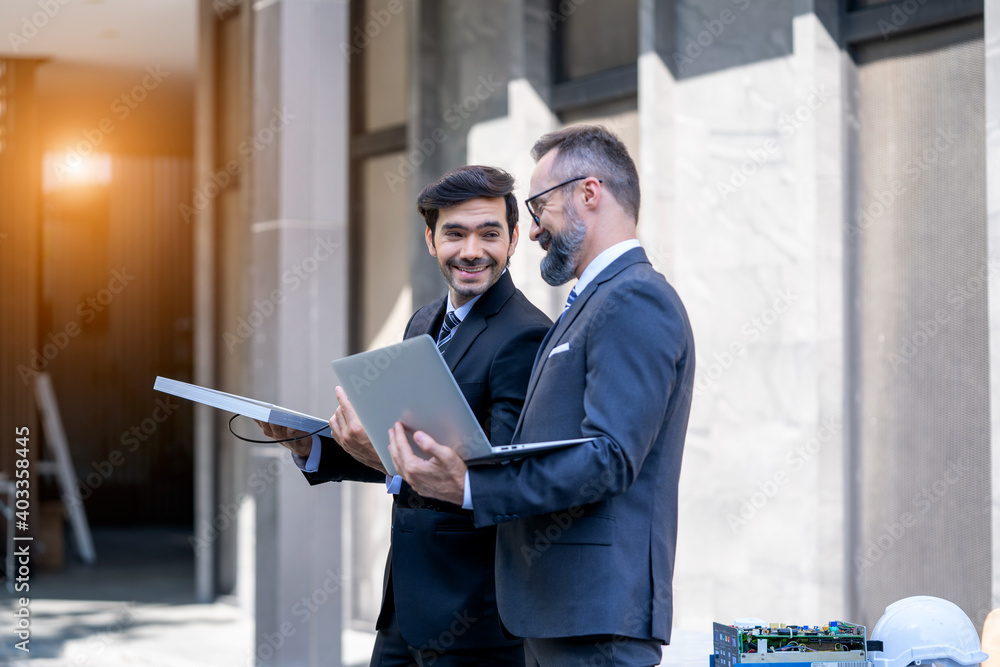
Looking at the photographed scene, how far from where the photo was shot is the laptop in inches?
78.5

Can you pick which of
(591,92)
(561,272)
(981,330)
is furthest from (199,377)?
(561,272)

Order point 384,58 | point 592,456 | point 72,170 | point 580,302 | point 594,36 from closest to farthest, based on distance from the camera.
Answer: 1. point 592,456
2. point 580,302
3. point 594,36
4. point 384,58
5. point 72,170

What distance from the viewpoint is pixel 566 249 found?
A: 229cm

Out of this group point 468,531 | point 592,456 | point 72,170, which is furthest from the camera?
point 72,170

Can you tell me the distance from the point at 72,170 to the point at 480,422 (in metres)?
12.3

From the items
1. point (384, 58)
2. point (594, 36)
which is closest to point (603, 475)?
point (594, 36)

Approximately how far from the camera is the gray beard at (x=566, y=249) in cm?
227

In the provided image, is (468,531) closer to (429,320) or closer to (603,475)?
(429,320)

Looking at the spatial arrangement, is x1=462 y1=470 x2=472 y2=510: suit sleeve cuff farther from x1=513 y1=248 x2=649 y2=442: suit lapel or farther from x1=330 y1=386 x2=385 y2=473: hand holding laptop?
x1=330 y1=386 x2=385 y2=473: hand holding laptop

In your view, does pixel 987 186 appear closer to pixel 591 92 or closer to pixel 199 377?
pixel 591 92

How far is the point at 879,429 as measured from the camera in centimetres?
457

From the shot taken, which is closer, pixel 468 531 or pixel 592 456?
pixel 592 456

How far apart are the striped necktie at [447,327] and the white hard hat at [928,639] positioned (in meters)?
1.19

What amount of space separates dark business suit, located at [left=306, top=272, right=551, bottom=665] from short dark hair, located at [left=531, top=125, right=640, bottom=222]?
0.47 m
